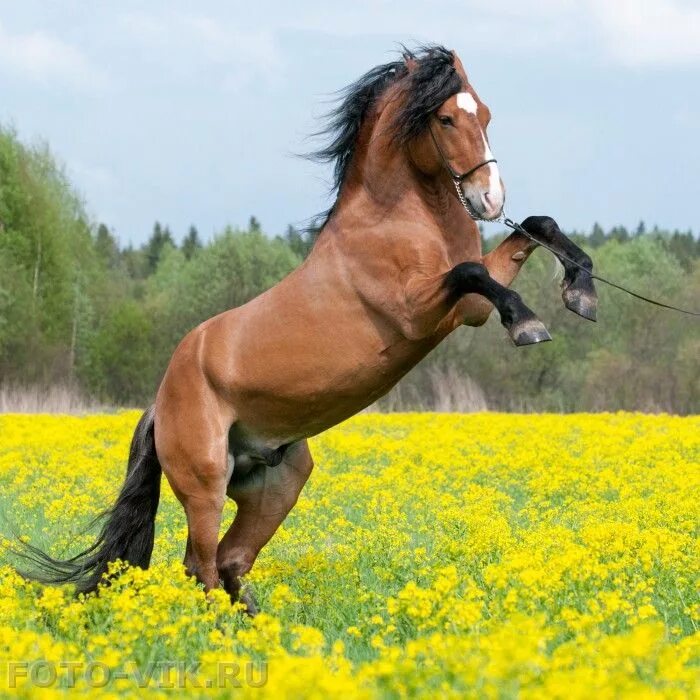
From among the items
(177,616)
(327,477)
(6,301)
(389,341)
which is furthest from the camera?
(6,301)

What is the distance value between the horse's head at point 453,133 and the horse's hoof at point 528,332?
0.68 meters

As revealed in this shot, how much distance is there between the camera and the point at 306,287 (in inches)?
264

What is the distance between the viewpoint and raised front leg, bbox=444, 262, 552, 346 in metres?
5.81

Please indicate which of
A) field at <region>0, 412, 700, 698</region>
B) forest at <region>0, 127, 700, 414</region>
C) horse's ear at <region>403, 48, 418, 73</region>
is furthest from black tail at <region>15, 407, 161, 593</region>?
forest at <region>0, 127, 700, 414</region>

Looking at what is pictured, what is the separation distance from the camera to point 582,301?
249 inches

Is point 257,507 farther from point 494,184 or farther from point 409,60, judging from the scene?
point 409,60

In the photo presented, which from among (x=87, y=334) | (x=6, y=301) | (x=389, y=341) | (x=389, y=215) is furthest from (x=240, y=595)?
(x=87, y=334)

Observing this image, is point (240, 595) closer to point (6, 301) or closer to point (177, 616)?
point (177, 616)

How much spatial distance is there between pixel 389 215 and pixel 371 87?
0.89m

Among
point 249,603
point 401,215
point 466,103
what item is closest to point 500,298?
point 401,215

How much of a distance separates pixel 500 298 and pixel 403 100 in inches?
55.2

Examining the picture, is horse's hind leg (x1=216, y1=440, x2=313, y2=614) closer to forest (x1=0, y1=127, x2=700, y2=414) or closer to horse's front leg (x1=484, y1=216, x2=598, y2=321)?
horse's front leg (x1=484, y1=216, x2=598, y2=321)

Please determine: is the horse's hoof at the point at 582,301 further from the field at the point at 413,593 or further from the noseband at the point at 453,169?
the field at the point at 413,593

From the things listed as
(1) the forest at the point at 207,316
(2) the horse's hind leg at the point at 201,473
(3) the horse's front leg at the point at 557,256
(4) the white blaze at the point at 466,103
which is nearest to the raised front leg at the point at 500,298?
(3) the horse's front leg at the point at 557,256
